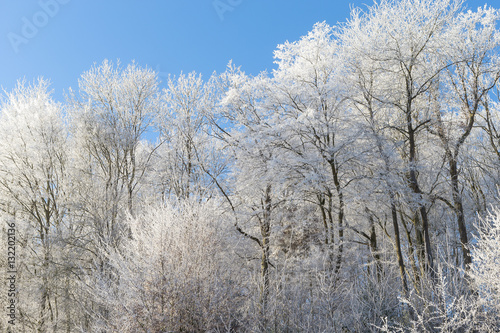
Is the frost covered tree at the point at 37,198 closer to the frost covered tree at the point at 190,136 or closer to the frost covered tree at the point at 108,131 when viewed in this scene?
the frost covered tree at the point at 108,131

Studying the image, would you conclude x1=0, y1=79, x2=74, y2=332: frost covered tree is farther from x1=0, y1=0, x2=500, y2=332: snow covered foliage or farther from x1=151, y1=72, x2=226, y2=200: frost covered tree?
x1=151, y1=72, x2=226, y2=200: frost covered tree

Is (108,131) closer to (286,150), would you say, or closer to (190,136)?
(190,136)

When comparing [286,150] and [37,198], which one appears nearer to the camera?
[286,150]

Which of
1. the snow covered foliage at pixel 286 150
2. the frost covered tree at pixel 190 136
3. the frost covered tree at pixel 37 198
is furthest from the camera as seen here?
the frost covered tree at pixel 190 136

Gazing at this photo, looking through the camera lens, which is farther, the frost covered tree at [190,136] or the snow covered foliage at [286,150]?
the frost covered tree at [190,136]

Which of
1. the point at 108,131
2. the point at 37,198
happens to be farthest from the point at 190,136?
the point at 37,198

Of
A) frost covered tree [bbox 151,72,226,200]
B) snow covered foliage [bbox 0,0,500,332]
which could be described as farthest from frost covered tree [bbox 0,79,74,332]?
frost covered tree [bbox 151,72,226,200]

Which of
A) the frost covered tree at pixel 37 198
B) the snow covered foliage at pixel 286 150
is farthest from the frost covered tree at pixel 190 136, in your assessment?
the frost covered tree at pixel 37 198

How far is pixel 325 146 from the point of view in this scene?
43.5 feet

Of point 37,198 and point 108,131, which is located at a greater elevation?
point 108,131

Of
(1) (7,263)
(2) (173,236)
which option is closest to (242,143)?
(2) (173,236)

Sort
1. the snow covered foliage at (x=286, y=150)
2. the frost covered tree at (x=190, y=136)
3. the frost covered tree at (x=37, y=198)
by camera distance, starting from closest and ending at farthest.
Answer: the snow covered foliage at (x=286, y=150), the frost covered tree at (x=37, y=198), the frost covered tree at (x=190, y=136)

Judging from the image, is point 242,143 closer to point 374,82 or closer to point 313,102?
point 313,102

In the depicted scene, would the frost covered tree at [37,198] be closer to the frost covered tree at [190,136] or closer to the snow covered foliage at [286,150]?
the snow covered foliage at [286,150]
